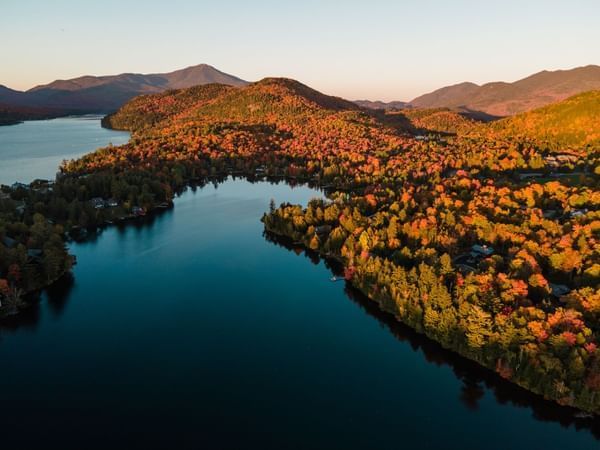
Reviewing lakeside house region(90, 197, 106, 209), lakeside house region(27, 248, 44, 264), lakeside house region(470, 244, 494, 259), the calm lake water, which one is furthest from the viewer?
lakeside house region(90, 197, 106, 209)

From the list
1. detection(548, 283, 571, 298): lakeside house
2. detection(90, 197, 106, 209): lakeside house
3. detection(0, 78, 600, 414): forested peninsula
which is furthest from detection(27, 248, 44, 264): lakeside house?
detection(548, 283, 571, 298): lakeside house

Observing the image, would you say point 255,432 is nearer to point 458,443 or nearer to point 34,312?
point 458,443

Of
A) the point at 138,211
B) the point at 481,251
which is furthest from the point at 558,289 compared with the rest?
the point at 138,211

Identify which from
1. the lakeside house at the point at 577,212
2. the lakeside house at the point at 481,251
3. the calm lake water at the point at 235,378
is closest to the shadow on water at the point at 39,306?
the calm lake water at the point at 235,378

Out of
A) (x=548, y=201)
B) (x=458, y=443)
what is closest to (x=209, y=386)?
(x=458, y=443)

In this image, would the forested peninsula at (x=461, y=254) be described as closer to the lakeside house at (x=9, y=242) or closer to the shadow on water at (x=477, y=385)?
the lakeside house at (x=9, y=242)

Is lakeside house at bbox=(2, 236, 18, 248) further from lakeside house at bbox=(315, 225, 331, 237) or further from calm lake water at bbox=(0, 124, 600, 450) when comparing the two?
lakeside house at bbox=(315, 225, 331, 237)
